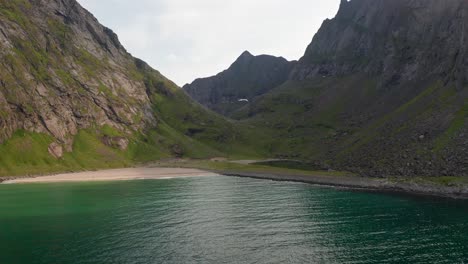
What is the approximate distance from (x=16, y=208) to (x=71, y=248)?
4919 centimetres

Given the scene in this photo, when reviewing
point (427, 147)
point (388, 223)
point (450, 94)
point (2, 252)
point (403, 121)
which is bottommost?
point (2, 252)

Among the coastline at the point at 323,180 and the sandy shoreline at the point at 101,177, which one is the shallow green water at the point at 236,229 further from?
the sandy shoreline at the point at 101,177

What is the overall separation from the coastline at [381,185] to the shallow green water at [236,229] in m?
8.82

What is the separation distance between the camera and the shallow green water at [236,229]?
52500 mm

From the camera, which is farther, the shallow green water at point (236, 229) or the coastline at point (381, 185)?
the coastline at point (381, 185)

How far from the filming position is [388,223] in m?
70.3

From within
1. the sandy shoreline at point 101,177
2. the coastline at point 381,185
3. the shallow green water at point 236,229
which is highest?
the coastline at point 381,185

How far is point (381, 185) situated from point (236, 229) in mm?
67158

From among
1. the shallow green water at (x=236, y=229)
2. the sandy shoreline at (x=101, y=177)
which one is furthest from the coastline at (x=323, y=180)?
the shallow green water at (x=236, y=229)

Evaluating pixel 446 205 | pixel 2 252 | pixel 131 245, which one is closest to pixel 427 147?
pixel 446 205

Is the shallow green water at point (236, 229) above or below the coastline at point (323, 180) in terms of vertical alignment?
below

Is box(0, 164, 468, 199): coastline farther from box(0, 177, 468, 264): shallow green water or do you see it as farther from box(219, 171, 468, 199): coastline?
box(0, 177, 468, 264): shallow green water

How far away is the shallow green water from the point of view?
5250cm

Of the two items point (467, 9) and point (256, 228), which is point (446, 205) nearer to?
point (256, 228)
